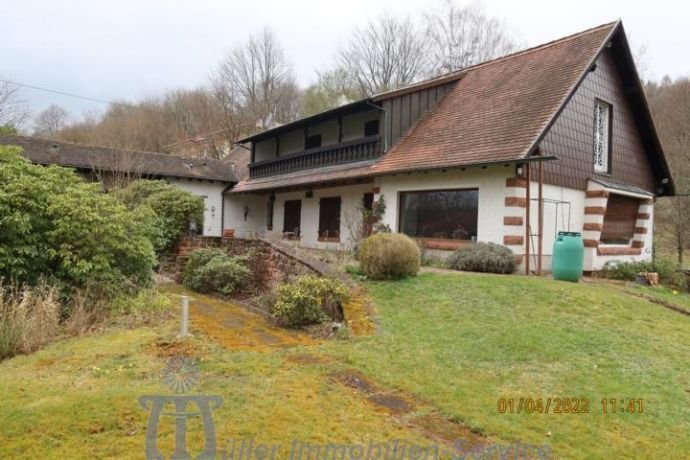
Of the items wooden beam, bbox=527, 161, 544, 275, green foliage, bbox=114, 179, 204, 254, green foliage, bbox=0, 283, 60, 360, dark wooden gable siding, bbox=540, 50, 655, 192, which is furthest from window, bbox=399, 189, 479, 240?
green foliage, bbox=0, 283, 60, 360

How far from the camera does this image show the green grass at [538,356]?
12.0 ft

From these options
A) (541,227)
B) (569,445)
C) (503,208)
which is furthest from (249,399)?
(541,227)

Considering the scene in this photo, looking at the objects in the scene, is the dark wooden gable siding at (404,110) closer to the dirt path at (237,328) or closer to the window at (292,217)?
the window at (292,217)

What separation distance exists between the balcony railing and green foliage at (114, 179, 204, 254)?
16.4 feet

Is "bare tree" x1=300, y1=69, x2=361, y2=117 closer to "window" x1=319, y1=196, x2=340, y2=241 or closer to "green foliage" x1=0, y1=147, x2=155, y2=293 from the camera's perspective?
"window" x1=319, y1=196, x2=340, y2=241

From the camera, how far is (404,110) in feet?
50.6

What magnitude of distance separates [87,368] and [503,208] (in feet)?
31.2

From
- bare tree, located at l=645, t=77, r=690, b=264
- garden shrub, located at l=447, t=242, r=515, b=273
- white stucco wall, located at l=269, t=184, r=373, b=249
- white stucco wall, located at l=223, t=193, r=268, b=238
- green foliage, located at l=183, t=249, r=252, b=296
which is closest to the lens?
garden shrub, located at l=447, t=242, r=515, b=273

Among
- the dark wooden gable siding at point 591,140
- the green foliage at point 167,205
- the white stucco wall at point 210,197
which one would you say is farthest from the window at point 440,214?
the white stucco wall at point 210,197

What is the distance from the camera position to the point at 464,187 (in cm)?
1234

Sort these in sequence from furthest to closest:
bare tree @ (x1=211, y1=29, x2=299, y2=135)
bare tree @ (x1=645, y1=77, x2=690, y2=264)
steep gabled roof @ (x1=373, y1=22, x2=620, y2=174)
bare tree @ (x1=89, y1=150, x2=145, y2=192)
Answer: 1. bare tree @ (x1=211, y1=29, x2=299, y2=135)
2. bare tree @ (x1=645, y1=77, x2=690, y2=264)
3. bare tree @ (x1=89, y1=150, x2=145, y2=192)
4. steep gabled roof @ (x1=373, y1=22, x2=620, y2=174)

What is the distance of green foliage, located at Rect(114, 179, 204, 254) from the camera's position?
14109 millimetres

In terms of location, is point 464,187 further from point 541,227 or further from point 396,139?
point 396,139

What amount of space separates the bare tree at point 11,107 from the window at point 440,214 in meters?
27.0
